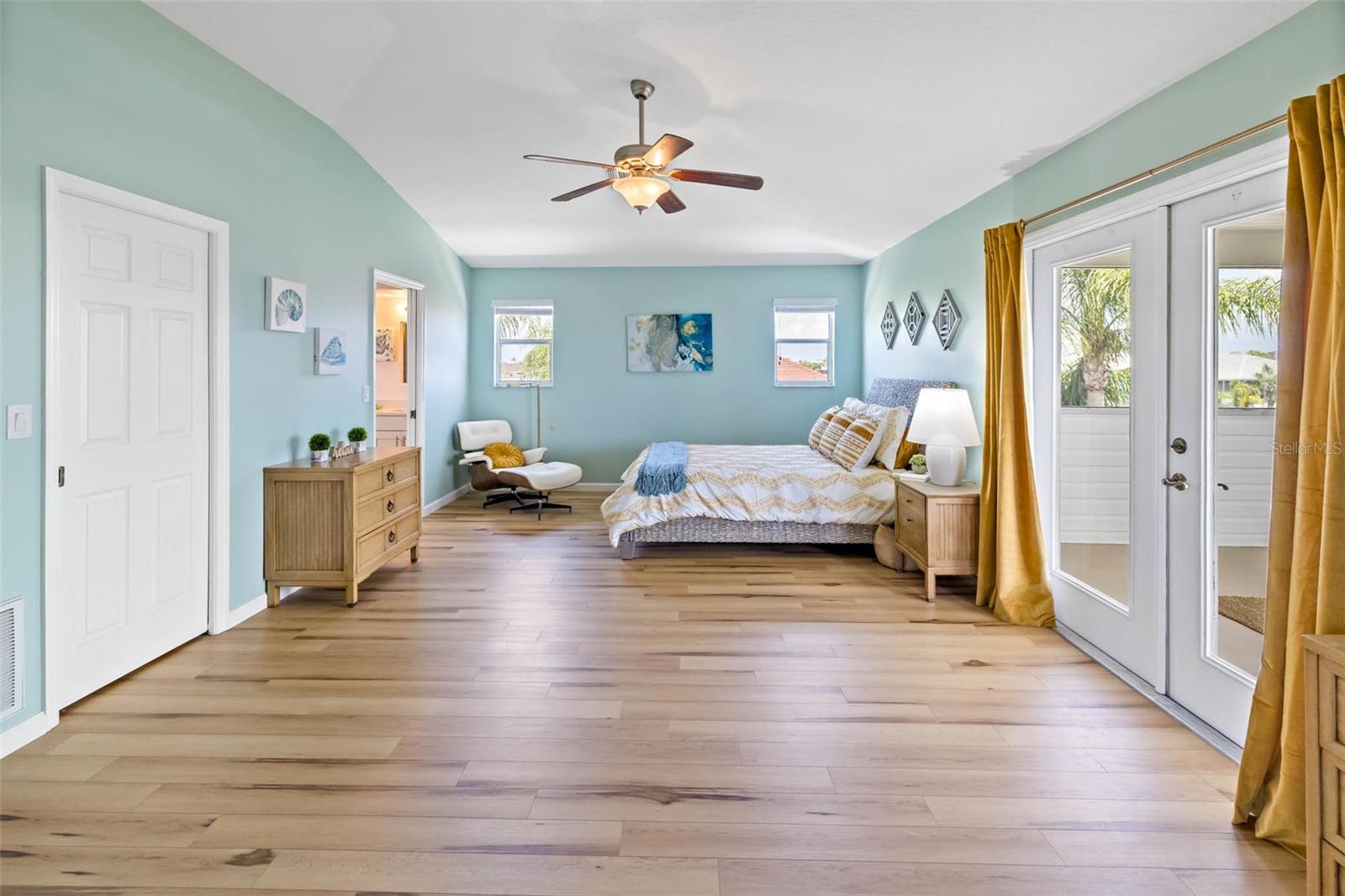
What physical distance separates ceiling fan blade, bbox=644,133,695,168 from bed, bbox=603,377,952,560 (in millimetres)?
2117

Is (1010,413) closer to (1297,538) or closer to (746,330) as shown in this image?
(1297,538)

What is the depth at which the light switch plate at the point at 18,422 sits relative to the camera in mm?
2205

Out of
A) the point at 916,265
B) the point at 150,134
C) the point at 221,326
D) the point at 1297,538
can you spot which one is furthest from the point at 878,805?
the point at 916,265

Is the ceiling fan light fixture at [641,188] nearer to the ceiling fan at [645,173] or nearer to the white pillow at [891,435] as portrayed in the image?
the ceiling fan at [645,173]

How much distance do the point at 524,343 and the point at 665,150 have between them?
4.52 metres

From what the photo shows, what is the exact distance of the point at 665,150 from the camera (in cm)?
310

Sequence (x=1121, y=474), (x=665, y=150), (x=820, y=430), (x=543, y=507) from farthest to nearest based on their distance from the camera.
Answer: (x=543, y=507)
(x=820, y=430)
(x=665, y=150)
(x=1121, y=474)

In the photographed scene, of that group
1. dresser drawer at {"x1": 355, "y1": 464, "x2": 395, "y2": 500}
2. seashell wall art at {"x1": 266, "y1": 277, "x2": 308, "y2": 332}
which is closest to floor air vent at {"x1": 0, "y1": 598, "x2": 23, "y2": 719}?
dresser drawer at {"x1": 355, "y1": 464, "x2": 395, "y2": 500}

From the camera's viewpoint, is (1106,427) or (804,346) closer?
(1106,427)

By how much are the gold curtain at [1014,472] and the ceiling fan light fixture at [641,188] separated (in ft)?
5.83

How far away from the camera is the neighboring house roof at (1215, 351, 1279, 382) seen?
216 centimetres

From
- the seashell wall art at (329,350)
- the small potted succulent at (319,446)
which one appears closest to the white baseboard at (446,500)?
the seashell wall art at (329,350)

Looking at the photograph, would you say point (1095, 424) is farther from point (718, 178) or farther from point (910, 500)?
point (718, 178)

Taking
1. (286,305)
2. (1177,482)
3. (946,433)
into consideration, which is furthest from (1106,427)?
(286,305)
